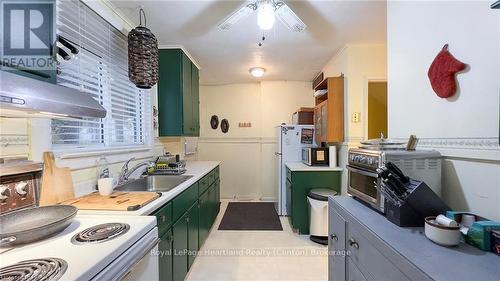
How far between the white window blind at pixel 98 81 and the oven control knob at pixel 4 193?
0.52 meters

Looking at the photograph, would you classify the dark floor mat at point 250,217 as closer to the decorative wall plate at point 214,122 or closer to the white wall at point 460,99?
the decorative wall plate at point 214,122

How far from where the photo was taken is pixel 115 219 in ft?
3.92

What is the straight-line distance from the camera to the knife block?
3.53 ft

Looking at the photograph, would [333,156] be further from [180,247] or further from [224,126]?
[224,126]

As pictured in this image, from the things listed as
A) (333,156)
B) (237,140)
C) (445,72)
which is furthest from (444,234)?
(237,140)

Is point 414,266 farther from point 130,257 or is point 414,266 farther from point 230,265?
point 230,265

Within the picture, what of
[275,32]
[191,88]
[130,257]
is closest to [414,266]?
[130,257]

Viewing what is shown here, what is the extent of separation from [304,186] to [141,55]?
2.40 meters

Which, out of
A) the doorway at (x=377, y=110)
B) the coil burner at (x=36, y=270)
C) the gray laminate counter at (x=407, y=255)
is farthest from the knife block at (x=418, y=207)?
the doorway at (x=377, y=110)

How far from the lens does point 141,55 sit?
1927 millimetres

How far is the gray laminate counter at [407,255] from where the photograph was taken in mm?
733

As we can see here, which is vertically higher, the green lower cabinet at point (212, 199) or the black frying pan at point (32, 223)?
the black frying pan at point (32, 223)

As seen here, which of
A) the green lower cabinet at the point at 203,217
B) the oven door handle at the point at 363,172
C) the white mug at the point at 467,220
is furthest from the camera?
the green lower cabinet at the point at 203,217

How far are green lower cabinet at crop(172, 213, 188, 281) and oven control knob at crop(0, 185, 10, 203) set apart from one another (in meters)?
0.93
